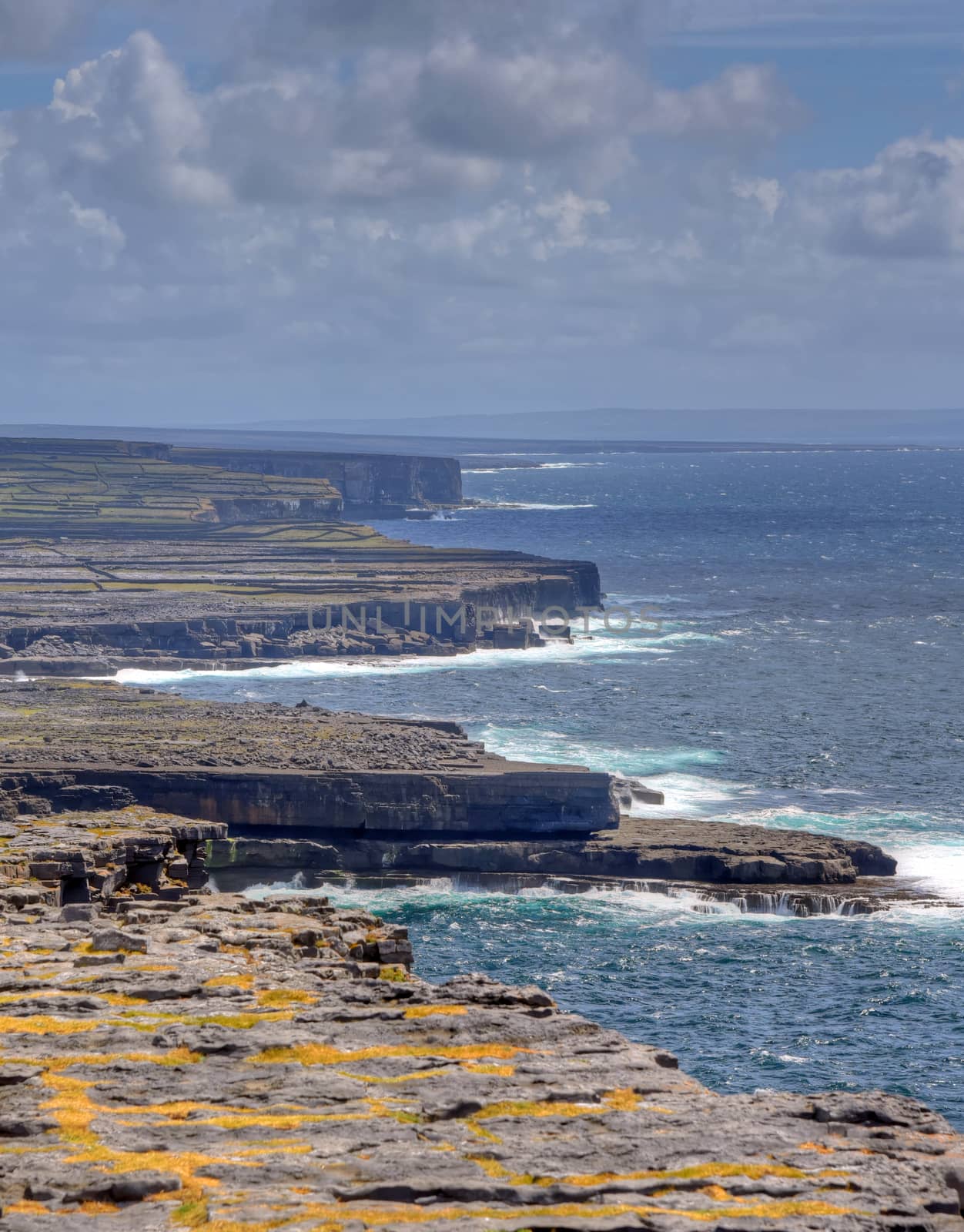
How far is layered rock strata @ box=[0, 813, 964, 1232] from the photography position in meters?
30.0

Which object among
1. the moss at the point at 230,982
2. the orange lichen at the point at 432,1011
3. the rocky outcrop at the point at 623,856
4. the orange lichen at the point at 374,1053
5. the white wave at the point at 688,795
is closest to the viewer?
the orange lichen at the point at 374,1053

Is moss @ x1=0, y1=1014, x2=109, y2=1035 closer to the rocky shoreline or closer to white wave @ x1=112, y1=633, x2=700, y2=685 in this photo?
the rocky shoreline

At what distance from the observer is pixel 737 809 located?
331ft

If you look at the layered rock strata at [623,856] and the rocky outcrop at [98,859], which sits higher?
the rocky outcrop at [98,859]

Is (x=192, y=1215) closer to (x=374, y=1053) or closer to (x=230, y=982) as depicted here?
(x=374, y=1053)

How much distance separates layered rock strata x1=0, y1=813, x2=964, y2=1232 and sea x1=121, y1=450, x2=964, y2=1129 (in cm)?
2092

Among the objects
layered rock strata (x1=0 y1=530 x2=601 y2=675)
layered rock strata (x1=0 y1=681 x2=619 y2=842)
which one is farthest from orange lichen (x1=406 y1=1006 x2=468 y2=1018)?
layered rock strata (x1=0 y1=530 x2=601 y2=675)

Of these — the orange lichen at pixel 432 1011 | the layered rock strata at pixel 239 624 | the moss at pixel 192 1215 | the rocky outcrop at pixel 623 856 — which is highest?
the moss at pixel 192 1215

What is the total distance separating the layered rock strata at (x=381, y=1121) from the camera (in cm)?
2995

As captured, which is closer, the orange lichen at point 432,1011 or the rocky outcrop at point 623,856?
the orange lichen at point 432,1011

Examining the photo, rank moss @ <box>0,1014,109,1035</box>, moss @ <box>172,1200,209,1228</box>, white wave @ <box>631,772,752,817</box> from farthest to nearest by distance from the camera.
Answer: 1. white wave @ <box>631,772,752,817</box>
2. moss @ <box>0,1014,109,1035</box>
3. moss @ <box>172,1200,209,1228</box>

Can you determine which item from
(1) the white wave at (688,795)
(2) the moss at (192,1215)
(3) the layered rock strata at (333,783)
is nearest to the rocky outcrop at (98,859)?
(3) the layered rock strata at (333,783)

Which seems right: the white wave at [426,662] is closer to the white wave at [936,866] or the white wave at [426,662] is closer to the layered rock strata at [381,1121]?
the white wave at [936,866]

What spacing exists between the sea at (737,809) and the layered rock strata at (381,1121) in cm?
2092
